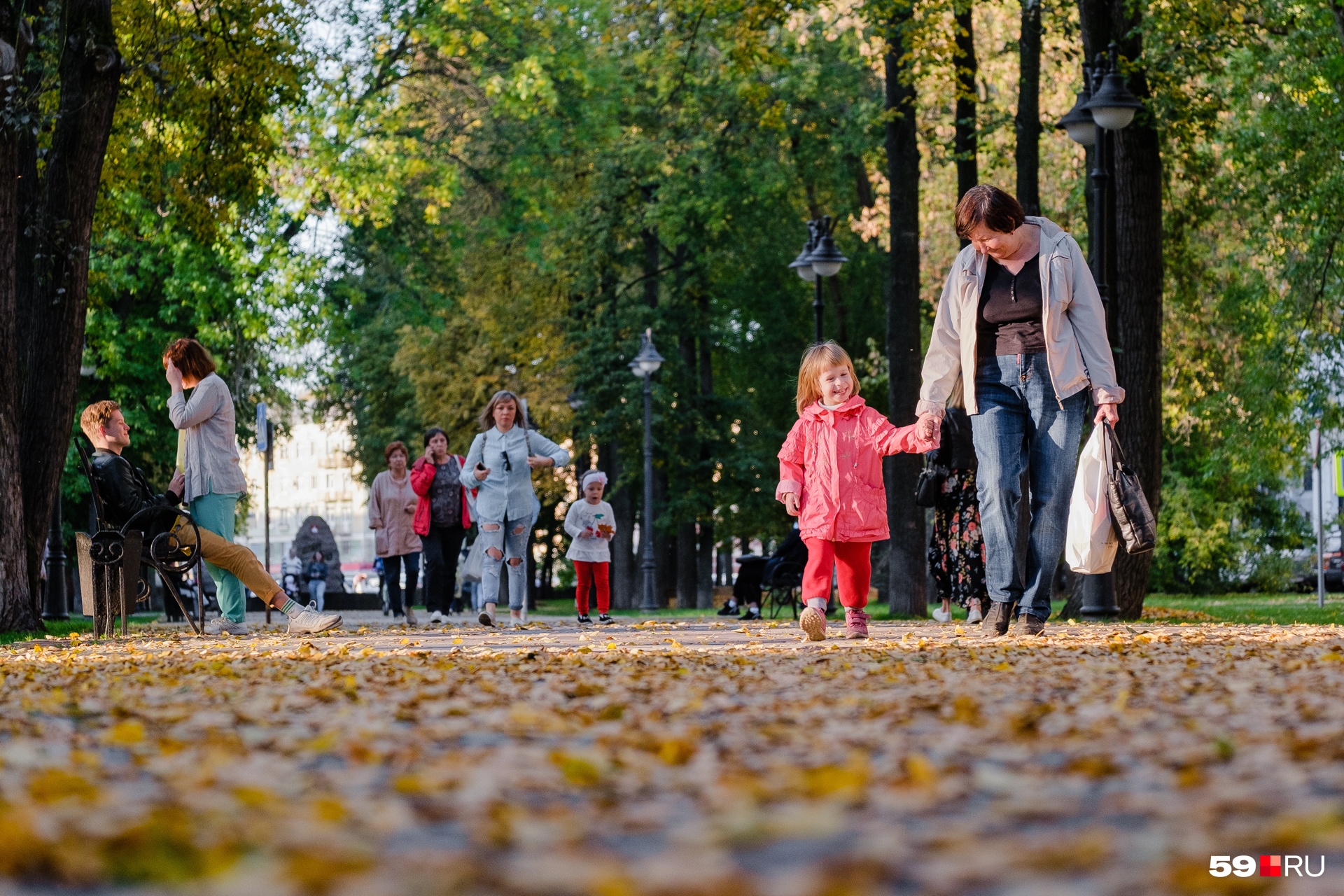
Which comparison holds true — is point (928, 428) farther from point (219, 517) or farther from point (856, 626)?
point (219, 517)

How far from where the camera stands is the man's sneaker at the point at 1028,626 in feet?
31.7

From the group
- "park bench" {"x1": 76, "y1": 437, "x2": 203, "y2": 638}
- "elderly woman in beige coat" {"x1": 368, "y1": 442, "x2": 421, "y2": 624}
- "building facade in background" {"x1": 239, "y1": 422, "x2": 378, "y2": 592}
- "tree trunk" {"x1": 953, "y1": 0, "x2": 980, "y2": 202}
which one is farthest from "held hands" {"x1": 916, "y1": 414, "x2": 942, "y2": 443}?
"building facade in background" {"x1": 239, "y1": 422, "x2": 378, "y2": 592}

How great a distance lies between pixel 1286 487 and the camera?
135 feet

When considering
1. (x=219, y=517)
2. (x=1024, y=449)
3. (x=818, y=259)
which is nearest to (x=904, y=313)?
(x=818, y=259)

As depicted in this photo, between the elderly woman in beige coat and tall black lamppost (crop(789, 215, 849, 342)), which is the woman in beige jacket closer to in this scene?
the elderly woman in beige coat

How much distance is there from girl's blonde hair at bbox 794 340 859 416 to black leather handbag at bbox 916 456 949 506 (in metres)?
2.98

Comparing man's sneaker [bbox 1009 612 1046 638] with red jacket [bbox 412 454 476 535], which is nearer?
man's sneaker [bbox 1009 612 1046 638]

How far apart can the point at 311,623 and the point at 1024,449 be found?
5.65m

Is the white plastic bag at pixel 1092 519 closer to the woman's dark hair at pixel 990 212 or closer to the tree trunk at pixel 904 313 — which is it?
the woman's dark hair at pixel 990 212

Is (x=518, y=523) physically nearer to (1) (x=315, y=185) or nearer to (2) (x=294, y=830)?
(2) (x=294, y=830)

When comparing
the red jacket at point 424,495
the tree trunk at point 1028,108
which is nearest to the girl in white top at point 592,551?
the red jacket at point 424,495

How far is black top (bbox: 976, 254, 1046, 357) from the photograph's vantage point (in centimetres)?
924

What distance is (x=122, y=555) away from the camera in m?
12.5

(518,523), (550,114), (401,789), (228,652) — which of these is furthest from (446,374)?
(401,789)
